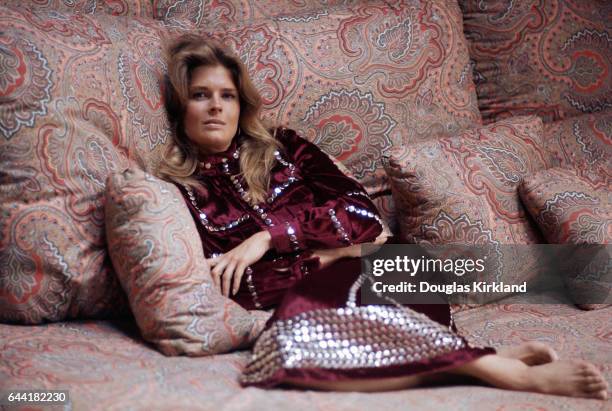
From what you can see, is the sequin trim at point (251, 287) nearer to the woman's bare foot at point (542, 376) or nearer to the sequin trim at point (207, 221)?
the sequin trim at point (207, 221)

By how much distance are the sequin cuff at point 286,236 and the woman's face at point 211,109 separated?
27 centimetres

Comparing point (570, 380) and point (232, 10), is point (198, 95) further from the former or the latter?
point (570, 380)

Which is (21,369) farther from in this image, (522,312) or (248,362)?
(522,312)

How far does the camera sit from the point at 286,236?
1.69 meters

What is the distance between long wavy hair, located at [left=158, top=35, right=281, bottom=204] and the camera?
5.78ft

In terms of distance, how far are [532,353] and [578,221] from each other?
18.8 inches

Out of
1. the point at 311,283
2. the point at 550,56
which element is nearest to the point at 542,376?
the point at 311,283

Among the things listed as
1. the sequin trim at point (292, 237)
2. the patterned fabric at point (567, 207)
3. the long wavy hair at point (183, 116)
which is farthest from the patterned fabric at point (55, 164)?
the patterned fabric at point (567, 207)

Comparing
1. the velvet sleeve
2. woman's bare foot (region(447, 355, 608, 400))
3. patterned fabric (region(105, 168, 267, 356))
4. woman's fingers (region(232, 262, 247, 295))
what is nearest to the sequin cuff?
the velvet sleeve

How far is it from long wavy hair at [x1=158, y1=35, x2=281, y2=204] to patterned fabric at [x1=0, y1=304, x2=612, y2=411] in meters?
0.41

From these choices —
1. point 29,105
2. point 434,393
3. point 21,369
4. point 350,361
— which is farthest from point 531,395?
point 29,105

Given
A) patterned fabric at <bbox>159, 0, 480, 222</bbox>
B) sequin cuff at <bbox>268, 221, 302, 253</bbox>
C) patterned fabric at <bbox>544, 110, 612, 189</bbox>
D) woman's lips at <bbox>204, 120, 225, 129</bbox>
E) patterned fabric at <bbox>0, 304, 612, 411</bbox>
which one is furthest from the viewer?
patterned fabric at <bbox>544, 110, 612, 189</bbox>

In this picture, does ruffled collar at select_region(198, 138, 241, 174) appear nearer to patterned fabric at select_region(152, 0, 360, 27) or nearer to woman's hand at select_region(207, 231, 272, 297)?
woman's hand at select_region(207, 231, 272, 297)

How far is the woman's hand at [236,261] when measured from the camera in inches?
62.3
